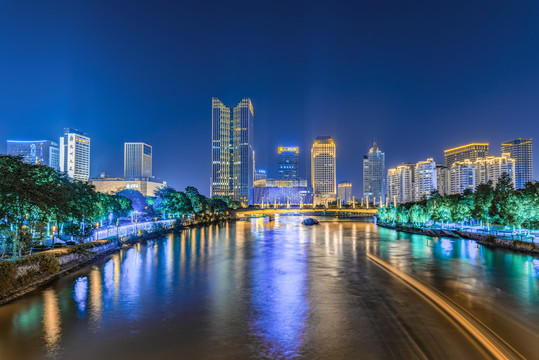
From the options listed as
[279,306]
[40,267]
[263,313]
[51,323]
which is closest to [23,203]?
[40,267]

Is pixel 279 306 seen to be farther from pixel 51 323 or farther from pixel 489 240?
pixel 489 240

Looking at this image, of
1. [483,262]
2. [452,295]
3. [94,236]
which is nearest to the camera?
[452,295]


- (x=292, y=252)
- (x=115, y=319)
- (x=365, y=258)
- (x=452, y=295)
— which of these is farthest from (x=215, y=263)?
(x=452, y=295)

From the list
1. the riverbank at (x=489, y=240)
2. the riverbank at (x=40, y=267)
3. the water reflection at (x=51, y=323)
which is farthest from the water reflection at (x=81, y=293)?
the riverbank at (x=489, y=240)

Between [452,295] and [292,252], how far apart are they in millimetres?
25648

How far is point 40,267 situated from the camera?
26.0 metres

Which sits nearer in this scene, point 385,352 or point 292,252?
point 385,352

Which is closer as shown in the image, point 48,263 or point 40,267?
point 40,267

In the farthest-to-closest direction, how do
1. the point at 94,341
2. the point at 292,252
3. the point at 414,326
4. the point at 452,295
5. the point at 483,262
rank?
the point at 292,252 < the point at 483,262 < the point at 452,295 < the point at 414,326 < the point at 94,341

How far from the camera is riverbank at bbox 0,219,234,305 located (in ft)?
70.2

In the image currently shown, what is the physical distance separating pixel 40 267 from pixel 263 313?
59.5 ft

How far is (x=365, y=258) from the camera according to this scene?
133 feet

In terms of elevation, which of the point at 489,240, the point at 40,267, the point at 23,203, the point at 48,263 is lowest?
the point at 489,240

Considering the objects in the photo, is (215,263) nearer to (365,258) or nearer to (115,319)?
(365,258)
